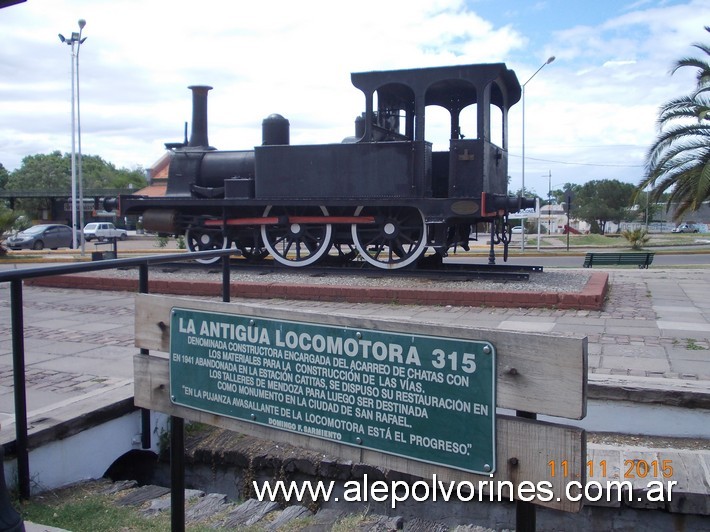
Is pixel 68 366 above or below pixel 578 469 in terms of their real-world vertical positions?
below

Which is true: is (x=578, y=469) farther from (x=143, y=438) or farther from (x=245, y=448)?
(x=143, y=438)

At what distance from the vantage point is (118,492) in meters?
3.86

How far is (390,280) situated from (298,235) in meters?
2.37

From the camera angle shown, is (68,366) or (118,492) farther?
(68,366)

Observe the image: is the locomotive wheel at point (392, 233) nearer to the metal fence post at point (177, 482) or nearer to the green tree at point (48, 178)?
the metal fence post at point (177, 482)

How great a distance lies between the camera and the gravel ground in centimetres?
979

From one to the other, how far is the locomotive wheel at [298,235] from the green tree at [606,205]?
64.1m

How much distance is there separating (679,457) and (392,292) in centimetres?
569

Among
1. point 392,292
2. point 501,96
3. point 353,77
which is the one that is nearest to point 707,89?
point 501,96

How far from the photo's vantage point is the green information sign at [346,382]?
7.18 ft

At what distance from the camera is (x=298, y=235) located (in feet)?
40.4

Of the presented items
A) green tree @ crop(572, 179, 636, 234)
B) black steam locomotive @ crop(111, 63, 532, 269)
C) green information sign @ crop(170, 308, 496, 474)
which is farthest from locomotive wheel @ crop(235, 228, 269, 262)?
green tree @ crop(572, 179, 636, 234)

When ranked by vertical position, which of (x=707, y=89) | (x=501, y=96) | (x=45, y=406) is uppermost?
(x=707, y=89)
